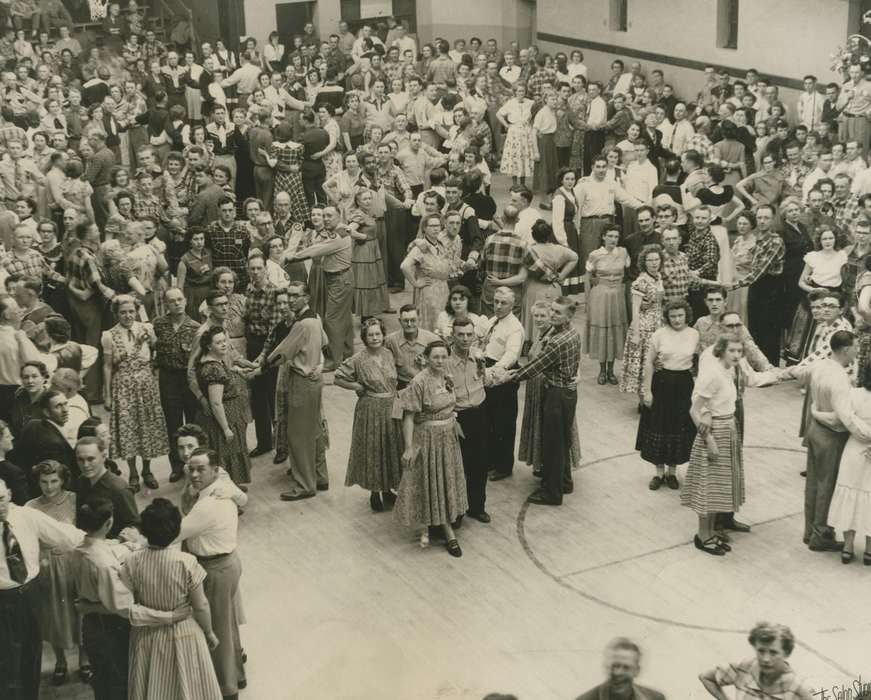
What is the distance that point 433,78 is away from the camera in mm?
21172

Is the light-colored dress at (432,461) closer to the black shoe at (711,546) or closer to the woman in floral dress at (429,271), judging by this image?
the black shoe at (711,546)

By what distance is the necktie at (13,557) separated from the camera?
6918 millimetres

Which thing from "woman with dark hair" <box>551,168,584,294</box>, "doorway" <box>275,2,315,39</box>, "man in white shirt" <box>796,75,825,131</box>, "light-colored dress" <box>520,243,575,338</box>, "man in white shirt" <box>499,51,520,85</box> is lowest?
"light-colored dress" <box>520,243,575,338</box>

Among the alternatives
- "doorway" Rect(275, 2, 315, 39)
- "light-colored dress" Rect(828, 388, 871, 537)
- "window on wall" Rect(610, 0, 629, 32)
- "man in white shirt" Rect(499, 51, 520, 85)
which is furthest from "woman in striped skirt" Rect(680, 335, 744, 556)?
"doorway" Rect(275, 2, 315, 39)

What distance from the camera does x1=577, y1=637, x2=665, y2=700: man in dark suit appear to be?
5641mm

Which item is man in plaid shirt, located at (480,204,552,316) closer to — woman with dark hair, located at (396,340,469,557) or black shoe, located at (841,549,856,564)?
woman with dark hair, located at (396,340,469,557)

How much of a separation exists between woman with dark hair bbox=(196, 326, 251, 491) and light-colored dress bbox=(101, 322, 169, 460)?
575 millimetres

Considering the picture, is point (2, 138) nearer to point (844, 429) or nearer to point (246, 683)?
point (246, 683)

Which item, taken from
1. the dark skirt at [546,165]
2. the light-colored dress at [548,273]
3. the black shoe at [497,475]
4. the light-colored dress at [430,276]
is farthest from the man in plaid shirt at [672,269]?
the dark skirt at [546,165]

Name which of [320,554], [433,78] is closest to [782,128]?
[433,78]

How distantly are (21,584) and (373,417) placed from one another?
3011 mm

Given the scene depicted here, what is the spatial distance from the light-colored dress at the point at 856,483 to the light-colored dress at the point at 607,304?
3.51m

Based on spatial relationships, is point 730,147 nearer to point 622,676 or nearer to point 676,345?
point 676,345
